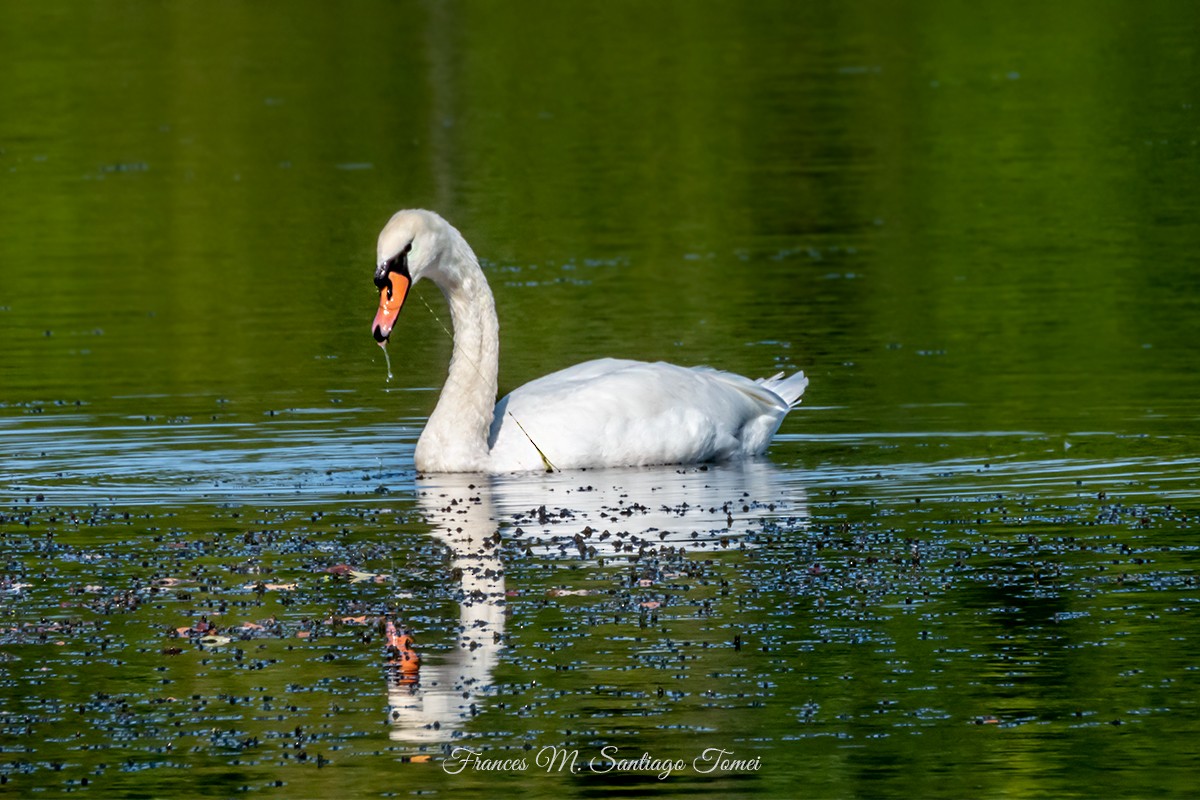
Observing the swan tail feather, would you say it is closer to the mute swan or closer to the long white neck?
the mute swan

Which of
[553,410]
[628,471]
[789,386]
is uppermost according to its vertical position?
[553,410]

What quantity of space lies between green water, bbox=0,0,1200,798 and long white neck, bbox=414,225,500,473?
0.27m

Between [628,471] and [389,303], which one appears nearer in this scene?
[389,303]

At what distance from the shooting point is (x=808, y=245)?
26.9m

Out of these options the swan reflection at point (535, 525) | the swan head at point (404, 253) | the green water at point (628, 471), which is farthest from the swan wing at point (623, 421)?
the swan head at point (404, 253)

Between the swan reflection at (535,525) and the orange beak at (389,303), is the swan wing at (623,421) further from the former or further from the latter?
the orange beak at (389,303)

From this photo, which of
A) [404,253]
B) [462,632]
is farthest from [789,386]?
[462,632]

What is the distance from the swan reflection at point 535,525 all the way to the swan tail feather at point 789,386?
39.5 inches

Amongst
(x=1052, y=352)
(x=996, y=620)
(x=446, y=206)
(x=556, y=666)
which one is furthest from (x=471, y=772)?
(x=446, y=206)

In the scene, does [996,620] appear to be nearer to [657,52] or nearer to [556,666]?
[556,666]

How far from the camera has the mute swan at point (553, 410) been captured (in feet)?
51.6

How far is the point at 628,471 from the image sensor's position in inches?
625

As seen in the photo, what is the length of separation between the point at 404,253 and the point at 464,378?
3.13 ft

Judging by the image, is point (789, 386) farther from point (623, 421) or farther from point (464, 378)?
point (464, 378)
